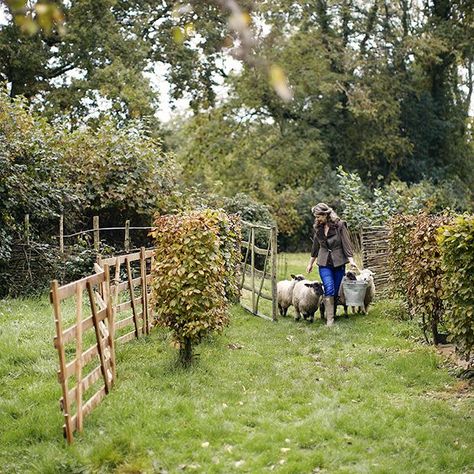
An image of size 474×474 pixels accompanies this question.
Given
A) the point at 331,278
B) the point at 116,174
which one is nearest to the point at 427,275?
the point at 331,278

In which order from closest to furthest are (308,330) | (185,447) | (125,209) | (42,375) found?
(185,447) < (42,375) < (308,330) < (125,209)

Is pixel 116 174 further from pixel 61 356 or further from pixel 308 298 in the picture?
pixel 61 356

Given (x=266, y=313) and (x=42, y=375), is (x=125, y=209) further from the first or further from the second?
(x=42, y=375)

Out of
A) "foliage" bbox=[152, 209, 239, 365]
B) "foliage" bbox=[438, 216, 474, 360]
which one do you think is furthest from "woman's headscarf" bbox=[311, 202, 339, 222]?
"foliage" bbox=[438, 216, 474, 360]

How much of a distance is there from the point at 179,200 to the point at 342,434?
11.4m

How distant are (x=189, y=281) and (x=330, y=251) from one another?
4.07 meters

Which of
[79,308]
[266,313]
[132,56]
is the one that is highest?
[132,56]

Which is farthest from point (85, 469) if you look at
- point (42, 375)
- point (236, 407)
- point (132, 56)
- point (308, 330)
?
point (132, 56)

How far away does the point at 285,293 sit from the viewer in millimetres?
12695

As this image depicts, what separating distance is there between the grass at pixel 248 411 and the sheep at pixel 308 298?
1927 mm

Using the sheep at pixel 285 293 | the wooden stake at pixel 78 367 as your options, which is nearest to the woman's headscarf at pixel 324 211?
the sheep at pixel 285 293

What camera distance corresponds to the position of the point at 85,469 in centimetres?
540

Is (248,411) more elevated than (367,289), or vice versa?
(367,289)

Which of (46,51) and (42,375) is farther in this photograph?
(46,51)
